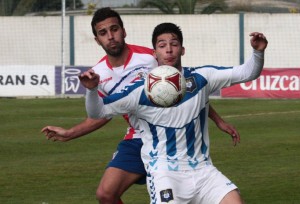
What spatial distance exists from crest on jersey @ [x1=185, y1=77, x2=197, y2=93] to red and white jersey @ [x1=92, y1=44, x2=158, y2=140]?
1.04 m

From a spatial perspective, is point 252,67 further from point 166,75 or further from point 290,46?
point 290,46

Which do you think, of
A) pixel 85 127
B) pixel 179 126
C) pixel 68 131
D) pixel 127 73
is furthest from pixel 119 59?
pixel 179 126

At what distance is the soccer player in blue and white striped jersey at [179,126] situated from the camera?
757cm

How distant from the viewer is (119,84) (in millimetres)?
8961

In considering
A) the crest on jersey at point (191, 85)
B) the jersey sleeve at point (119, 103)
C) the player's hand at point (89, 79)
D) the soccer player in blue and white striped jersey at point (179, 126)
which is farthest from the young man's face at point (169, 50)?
the player's hand at point (89, 79)

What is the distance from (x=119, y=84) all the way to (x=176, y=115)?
1369mm

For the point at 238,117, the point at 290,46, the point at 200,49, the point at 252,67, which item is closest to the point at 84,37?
the point at 200,49

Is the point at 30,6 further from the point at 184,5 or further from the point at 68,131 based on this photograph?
the point at 68,131

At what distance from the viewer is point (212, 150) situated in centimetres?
1655

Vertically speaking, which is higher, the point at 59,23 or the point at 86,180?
the point at 59,23

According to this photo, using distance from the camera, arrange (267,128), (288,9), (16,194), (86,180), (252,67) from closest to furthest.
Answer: (252,67) → (16,194) → (86,180) → (267,128) → (288,9)

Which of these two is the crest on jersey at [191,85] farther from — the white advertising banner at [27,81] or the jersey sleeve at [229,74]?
the white advertising banner at [27,81]

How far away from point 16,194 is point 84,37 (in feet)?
73.9

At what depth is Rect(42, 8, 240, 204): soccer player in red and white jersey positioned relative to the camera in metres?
8.84
